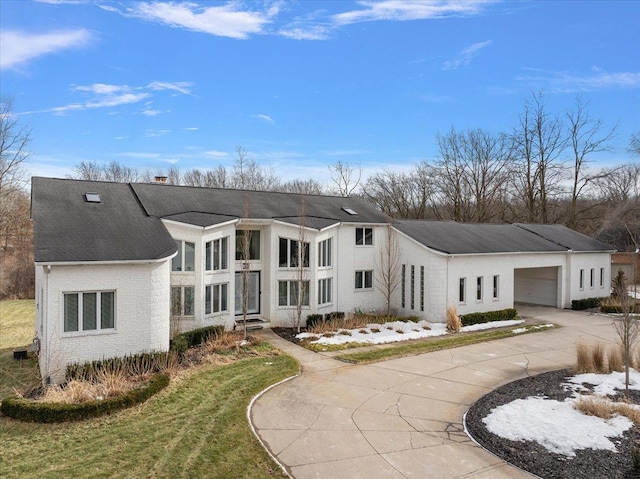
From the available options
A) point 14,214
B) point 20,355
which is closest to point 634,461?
point 20,355

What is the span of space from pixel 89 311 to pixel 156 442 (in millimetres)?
6124

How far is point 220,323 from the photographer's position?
18562 millimetres

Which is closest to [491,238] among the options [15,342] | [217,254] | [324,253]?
[324,253]

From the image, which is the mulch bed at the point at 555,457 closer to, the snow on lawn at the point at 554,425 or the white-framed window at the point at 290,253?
the snow on lawn at the point at 554,425

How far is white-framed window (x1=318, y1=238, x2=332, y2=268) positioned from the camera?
2099 centimetres

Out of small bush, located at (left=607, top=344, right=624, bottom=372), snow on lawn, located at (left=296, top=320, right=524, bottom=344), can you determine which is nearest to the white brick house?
snow on lawn, located at (left=296, top=320, right=524, bottom=344)

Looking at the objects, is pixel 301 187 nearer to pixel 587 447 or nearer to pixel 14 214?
pixel 14 214

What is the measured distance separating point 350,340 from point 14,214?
125ft

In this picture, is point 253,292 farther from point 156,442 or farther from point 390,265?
point 156,442


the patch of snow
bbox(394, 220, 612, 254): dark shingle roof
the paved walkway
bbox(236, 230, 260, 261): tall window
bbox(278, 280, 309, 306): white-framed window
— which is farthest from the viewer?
bbox(394, 220, 612, 254): dark shingle roof

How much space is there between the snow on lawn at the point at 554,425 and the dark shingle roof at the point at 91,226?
1079 cm

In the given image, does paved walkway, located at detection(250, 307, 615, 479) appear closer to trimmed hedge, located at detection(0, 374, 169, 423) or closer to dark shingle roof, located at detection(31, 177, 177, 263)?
trimmed hedge, located at detection(0, 374, 169, 423)

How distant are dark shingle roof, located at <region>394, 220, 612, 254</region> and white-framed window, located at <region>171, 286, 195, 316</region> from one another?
11292mm

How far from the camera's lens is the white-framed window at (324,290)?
21.1 m
